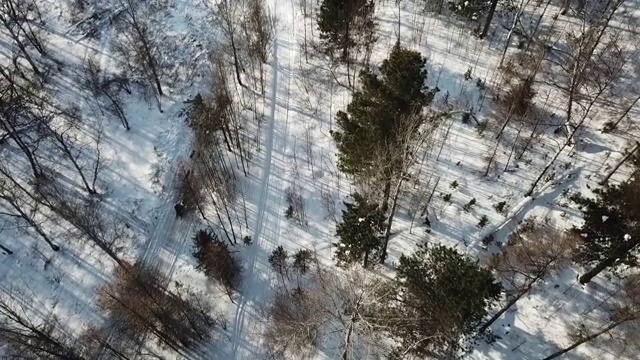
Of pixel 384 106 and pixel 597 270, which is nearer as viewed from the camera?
pixel 597 270

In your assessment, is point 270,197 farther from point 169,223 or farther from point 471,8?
point 471,8

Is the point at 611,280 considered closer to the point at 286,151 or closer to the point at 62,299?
the point at 286,151

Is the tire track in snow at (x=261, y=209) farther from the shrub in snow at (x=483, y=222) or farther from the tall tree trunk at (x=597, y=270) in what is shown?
the tall tree trunk at (x=597, y=270)

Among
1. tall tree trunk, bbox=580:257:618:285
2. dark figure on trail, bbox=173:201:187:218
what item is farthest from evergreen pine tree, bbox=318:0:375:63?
tall tree trunk, bbox=580:257:618:285

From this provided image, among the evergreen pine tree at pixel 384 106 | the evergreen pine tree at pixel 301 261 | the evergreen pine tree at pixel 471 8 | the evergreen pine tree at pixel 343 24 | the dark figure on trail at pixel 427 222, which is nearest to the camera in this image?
the evergreen pine tree at pixel 384 106

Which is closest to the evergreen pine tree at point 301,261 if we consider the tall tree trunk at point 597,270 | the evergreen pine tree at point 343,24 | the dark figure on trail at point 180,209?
the dark figure on trail at point 180,209

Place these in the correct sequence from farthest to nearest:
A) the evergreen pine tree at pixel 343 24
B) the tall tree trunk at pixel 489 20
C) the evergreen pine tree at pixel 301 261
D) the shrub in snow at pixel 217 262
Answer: the tall tree trunk at pixel 489 20
the evergreen pine tree at pixel 343 24
the evergreen pine tree at pixel 301 261
the shrub in snow at pixel 217 262

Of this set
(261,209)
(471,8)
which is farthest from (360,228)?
(471,8)

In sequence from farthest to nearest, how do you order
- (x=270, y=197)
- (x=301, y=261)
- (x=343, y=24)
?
(x=343, y=24), (x=270, y=197), (x=301, y=261)

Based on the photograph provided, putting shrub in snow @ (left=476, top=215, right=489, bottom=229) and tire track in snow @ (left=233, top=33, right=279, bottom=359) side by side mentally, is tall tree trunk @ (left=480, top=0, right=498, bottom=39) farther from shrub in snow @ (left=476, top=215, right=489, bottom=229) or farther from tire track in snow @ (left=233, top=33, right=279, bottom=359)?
tire track in snow @ (left=233, top=33, right=279, bottom=359)
